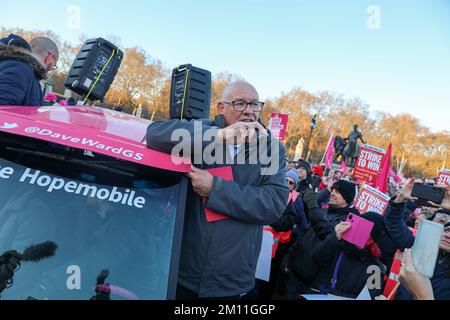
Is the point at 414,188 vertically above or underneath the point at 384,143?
underneath

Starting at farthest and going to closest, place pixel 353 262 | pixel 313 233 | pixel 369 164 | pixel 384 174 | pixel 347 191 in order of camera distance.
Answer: pixel 369 164 → pixel 384 174 → pixel 347 191 → pixel 313 233 → pixel 353 262

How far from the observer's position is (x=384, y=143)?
219 ft

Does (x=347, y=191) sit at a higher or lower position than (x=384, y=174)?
lower

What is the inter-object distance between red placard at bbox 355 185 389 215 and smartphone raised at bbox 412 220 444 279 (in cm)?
337

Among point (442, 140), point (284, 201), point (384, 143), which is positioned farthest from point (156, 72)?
point (442, 140)

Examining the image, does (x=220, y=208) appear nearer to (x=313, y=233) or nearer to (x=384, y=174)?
(x=313, y=233)

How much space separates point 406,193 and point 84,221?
2433 mm

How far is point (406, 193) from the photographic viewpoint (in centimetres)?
271

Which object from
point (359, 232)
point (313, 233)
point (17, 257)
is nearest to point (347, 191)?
point (313, 233)

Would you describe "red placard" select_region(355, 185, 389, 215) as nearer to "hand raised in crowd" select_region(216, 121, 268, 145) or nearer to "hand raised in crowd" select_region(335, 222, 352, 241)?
"hand raised in crowd" select_region(335, 222, 352, 241)

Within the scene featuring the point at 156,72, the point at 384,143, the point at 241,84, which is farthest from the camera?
the point at 384,143
